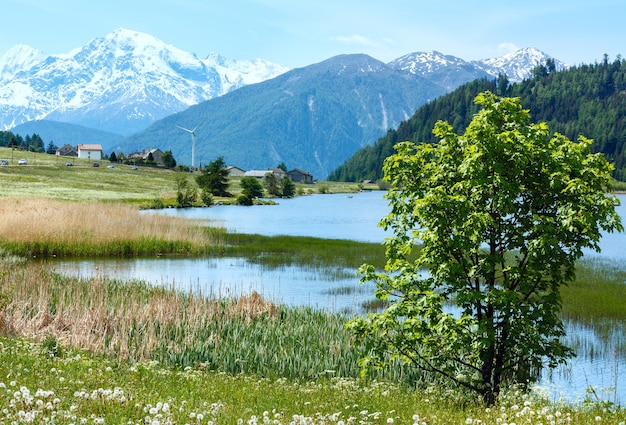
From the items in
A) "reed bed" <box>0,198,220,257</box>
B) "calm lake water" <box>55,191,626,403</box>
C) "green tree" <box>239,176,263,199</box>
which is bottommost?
"calm lake water" <box>55,191,626,403</box>

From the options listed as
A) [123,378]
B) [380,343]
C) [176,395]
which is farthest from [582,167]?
[123,378]

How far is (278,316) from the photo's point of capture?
26.0 meters

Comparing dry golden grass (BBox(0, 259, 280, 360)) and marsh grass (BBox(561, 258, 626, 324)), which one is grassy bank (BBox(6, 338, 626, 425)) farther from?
marsh grass (BBox(561, 258, 626, 324))

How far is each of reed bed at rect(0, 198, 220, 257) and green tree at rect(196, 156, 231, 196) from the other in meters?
97.5

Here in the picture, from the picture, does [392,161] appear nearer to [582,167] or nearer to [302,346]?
[582,167]

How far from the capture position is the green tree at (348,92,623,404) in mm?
15297

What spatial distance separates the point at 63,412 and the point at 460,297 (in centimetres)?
874

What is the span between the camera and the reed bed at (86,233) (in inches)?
1923

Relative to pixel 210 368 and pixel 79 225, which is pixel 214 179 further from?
pixel 210 368

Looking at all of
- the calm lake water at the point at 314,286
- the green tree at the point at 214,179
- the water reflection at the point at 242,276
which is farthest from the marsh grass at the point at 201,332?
the green tree at the point at 214,179

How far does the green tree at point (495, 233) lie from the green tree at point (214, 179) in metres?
144

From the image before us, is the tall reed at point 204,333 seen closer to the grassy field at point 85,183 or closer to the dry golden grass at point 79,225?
the dry golden grass at point 79,225

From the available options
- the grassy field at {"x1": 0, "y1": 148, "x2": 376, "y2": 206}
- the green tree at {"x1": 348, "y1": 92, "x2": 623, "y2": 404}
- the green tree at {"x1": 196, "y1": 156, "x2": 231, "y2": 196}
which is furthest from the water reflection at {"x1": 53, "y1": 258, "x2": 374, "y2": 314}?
the green tree at {"x1": 196, "y1": 156, "x2": 231, "y2": 196}

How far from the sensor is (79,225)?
53.2 metres
